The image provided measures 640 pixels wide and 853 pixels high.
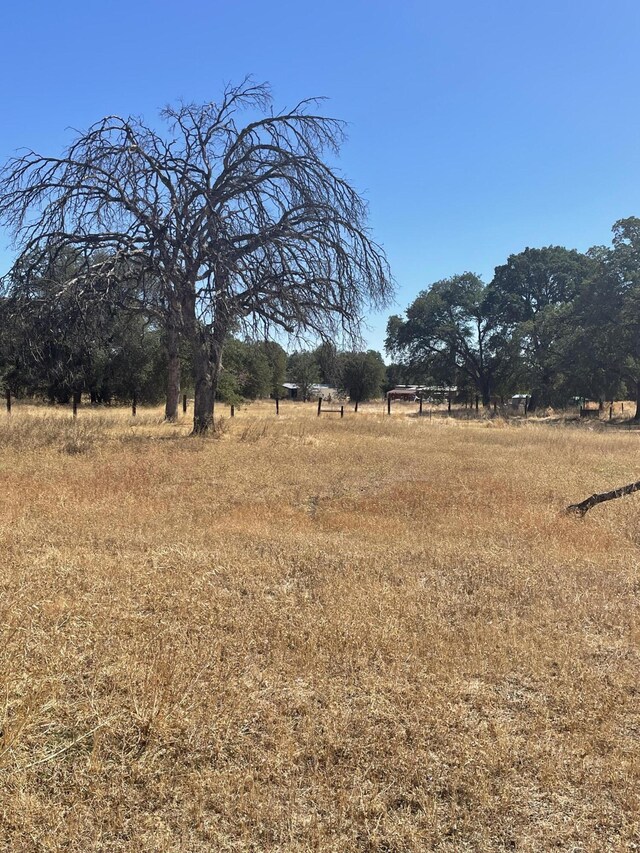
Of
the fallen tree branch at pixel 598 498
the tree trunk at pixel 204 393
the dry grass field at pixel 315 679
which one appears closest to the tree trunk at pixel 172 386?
the tree trunk at pixel 204 393

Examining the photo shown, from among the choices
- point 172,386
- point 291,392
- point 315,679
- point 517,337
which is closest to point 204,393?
point 172,386

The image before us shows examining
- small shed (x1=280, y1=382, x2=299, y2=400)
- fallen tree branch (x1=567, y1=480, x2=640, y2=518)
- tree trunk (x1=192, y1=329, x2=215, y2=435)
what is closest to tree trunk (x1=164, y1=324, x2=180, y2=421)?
tree trunk (x1=192, y1=329, x2=215, y2=435)

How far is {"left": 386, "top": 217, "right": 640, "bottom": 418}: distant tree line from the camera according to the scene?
120 feet

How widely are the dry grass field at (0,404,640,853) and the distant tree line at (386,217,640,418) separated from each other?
1252 inches

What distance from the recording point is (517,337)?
42.3 m

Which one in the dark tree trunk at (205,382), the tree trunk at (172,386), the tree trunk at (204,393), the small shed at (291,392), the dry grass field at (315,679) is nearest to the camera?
the dry grass field at (315,679)

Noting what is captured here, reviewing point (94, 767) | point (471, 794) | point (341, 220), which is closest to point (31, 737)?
point (94, 767)

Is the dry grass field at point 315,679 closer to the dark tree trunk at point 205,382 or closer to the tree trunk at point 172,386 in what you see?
the dark tree trunk at point 205,382

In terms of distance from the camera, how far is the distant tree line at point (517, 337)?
3659 centimetres

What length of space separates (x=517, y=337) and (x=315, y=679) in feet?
140

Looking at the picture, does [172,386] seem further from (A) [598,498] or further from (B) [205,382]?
(A) [598,498]

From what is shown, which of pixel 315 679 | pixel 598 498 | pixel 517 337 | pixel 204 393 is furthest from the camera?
pixel 517 337

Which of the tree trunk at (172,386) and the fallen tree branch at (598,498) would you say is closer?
the fallen tree branch at (598,498)

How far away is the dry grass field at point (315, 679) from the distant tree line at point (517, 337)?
31.8 m
